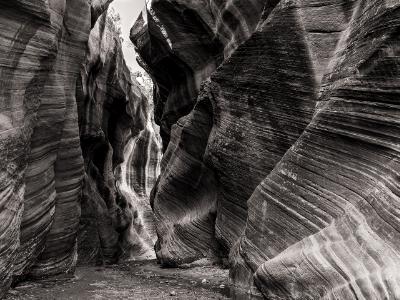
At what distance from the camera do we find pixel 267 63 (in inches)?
516

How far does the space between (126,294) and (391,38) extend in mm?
8611

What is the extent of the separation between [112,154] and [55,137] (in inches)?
601

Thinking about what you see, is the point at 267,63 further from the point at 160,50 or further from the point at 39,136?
the point at 160,50

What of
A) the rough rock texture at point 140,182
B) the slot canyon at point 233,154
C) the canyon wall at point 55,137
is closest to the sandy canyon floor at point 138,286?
the slot canyon at point 233,154

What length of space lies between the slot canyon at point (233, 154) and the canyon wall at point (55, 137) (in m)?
0.06

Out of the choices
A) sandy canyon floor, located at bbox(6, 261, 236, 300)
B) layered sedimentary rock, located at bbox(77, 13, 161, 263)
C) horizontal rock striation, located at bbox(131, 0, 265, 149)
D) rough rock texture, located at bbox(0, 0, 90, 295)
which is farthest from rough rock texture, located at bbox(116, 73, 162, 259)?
sandy canyon floor, located at bbox(6, 261, 236, 300)

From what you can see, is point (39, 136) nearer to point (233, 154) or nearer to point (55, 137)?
point (55, 137)

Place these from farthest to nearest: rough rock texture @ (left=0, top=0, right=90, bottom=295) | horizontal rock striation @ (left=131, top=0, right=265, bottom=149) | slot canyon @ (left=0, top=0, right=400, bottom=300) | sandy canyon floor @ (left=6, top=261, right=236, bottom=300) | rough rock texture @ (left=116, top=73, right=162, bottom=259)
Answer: rough rock texture @ (left=116, top=73, right=162, bottom=259) < horizontal rock striation @ (left=131, top=0, right=265, bottom=149) < sandy canyon floor @ (left=6, top=261, right=236, bottom=300) < rough rock texture @ (left=0, top=0, right=90, bottom=295) < slot canyon @ (left=0, top=0, right=400, bottom=300)

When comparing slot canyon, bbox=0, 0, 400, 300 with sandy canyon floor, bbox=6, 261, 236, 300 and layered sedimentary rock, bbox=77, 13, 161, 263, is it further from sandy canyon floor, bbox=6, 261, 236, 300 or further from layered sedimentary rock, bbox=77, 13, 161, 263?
layered sedimentary rock, bbox=77, 13, 161, 263

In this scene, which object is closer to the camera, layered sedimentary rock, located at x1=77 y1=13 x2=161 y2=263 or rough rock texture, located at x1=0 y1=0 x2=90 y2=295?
rough rock texture, located at x1=0 y1=0 x2=90 y2=295

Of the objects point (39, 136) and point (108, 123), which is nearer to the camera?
point (39, 136)

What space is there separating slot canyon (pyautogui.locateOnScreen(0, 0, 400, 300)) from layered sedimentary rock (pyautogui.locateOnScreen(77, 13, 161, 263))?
30cm

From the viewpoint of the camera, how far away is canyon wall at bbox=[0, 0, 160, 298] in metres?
11.6

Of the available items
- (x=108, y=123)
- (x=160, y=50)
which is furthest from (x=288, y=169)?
(x=108, y=123)
